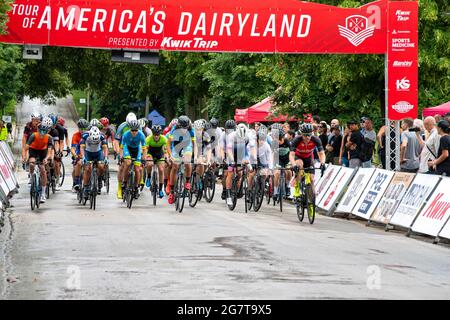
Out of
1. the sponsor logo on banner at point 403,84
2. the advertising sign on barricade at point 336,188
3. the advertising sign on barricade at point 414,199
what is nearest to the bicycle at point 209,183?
the advertising sign on barricade at point 336,188

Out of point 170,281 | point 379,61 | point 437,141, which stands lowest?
point 170,281

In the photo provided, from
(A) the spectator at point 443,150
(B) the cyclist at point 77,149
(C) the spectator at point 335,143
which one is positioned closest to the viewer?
(A) the spectator at point 443,150

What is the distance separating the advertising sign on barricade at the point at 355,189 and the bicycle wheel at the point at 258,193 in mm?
1708

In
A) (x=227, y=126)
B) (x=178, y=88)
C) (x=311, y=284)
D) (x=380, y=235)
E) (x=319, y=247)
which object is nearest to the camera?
(x=311, y=284)

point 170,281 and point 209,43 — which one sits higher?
point 209,43

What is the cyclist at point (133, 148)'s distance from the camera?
22.9 meters

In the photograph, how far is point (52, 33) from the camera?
2852cm

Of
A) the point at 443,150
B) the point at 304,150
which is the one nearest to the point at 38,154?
the point at 304,150

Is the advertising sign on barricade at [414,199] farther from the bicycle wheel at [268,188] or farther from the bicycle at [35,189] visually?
the bicycle at [35,189]

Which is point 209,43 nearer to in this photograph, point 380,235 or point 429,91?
point 429,91

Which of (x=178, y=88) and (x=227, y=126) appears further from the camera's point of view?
(x=178, y=88)

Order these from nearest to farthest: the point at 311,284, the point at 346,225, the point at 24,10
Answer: the point at 311,284 < the point at 346,225 < the point at 24,10

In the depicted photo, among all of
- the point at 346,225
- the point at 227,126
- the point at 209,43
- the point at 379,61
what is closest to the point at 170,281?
the point at 346,225

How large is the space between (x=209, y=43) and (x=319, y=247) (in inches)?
559
